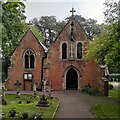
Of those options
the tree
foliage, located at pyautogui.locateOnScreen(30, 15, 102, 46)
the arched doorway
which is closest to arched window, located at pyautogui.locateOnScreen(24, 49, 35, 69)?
the arched doorway

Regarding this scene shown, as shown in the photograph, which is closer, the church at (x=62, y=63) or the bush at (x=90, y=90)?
the bush at (x=90, y=90)

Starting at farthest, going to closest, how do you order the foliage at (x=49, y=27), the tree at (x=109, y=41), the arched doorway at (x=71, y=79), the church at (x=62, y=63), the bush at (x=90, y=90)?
the foliage at (x=49, y=27) < the arched doorway at (x=71, y=79) < the church at (x=62, y=63) < the bush at (x=90, y=90) < the tree at (x=109, y=41)

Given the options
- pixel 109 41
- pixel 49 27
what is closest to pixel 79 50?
pixel 109 41

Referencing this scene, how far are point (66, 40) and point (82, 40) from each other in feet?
5.89

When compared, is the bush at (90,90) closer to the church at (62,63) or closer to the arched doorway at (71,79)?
the church at (62,63)

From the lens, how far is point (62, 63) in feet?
103

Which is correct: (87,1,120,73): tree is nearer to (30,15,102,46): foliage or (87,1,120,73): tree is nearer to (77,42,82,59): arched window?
(77,42,82,59): arched window

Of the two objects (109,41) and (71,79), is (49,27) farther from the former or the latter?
(109,41)

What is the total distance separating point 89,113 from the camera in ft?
52.3

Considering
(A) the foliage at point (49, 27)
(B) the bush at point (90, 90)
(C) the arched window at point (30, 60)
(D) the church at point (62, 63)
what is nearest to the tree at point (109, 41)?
(B) the bush at point (90, 90)

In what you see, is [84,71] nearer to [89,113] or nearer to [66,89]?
[66,89]

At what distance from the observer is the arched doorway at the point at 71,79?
102 ft

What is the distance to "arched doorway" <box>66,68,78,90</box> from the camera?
3112cm

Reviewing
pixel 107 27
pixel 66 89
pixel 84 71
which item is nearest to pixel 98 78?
pixel 84 71
